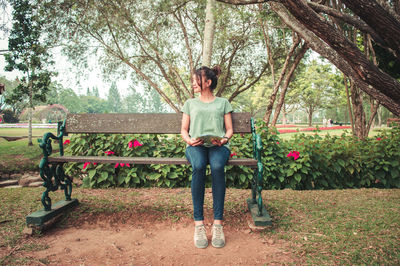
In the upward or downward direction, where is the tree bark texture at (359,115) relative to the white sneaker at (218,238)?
upward

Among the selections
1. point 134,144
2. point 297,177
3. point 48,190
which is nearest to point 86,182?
point 134,144

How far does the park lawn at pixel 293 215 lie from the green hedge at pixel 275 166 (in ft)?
0.96

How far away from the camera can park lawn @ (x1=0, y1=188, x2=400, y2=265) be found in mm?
2164

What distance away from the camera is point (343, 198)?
144 inches

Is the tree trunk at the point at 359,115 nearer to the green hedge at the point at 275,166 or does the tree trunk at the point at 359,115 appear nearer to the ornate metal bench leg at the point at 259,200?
the green hedge at the point at 275,166

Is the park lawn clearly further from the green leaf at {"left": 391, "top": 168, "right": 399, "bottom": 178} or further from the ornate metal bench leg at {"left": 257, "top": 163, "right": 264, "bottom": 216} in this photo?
the green leaf at {"left": 391, "top": 168, "right": 399, "bottom": 178}

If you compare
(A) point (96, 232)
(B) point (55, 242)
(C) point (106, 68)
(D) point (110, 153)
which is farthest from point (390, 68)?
(C) point (106, 68)

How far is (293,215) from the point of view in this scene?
2971 mm

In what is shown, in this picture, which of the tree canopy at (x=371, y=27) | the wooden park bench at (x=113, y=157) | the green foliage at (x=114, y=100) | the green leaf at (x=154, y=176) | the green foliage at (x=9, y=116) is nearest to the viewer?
the tree canopy at (x=371, y=27)

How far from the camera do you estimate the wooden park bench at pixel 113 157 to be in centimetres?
269

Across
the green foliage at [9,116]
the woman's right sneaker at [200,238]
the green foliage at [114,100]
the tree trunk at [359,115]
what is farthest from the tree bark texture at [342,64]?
the green foliage at [114,100]

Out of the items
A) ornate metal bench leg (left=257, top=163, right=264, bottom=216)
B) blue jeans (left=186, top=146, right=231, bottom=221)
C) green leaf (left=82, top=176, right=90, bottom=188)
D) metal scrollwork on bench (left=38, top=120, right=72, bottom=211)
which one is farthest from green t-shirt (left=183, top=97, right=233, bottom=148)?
green leaf (left=82, top=176, right=90, bottom=188)

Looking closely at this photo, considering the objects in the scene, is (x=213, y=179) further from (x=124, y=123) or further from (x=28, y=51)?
(x=28, y=51)

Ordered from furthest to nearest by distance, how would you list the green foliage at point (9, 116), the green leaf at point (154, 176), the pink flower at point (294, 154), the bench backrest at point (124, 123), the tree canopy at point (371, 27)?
the green foliage at point (9, 116)
the pink flower at point (294, 154)
the green leaf at point (154, 176)
the bench backrest at point (124, 123)
the tree canopy at point (371, 27)
